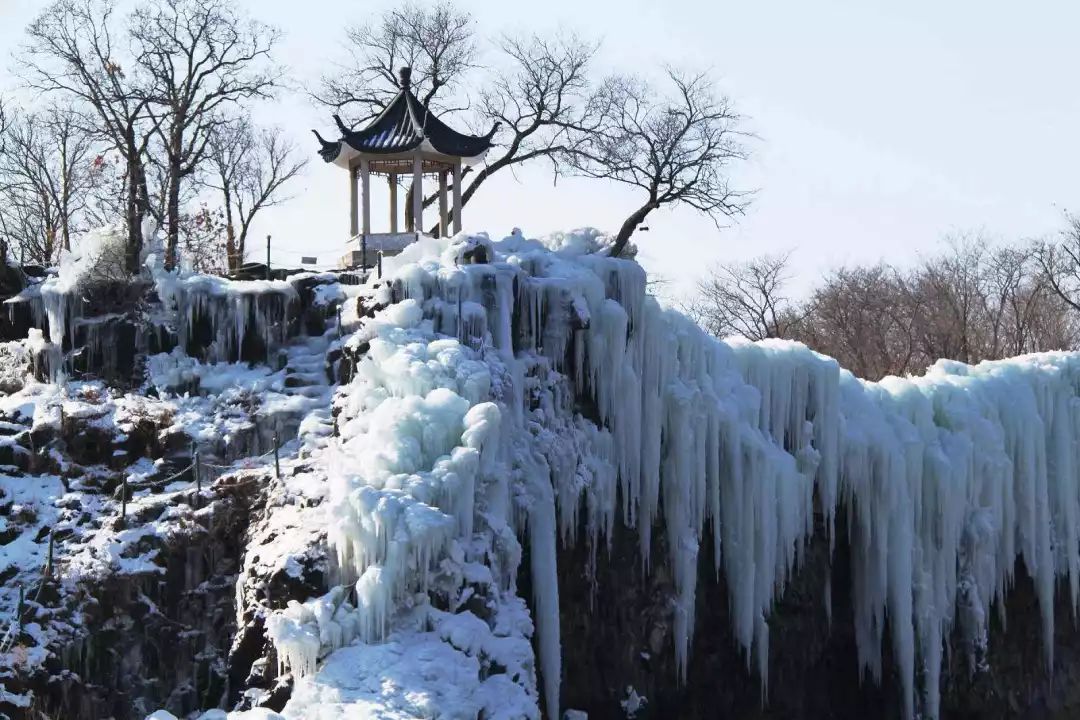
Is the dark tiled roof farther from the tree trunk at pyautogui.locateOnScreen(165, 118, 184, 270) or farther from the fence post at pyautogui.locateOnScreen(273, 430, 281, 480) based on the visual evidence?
the fence post at pyautogui.locateOnScreen(273, 430, 281, 480)

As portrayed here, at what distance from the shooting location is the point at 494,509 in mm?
13750

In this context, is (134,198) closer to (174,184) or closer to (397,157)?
(174,184)

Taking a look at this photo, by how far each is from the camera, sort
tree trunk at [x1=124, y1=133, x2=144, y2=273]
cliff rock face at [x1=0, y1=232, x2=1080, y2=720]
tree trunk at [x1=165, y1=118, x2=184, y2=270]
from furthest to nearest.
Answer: tree trunk at [x1=165, y1=118, x2=184, y2=270]
tree trunk at [x1=124, y1=133, x2=144, y2=273]
cliff rock face at [x1=0, y1=232, x2=1080, y2=720]

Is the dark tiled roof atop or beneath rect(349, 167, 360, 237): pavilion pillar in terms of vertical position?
atop

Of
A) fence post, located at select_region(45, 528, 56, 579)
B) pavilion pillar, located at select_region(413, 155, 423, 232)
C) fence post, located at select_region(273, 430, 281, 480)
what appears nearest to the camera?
fence post, located at select_region(45, 528, 56, 579)

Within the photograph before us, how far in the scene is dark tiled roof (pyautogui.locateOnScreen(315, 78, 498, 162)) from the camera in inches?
819

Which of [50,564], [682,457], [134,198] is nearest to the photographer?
[50,564]

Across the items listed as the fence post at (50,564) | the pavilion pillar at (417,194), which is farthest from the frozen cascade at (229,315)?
the fence post at (50,564)

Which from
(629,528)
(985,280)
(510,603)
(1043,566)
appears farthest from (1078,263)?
(510,603)

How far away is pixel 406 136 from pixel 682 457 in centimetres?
717

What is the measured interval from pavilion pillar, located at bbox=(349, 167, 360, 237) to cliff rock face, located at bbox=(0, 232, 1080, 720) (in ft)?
12.0

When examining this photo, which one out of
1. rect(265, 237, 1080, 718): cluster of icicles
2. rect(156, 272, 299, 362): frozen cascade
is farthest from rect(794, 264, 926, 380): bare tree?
rect(156, 272, 299, 362): frozen cascade

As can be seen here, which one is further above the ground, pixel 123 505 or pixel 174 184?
pixel 174 184

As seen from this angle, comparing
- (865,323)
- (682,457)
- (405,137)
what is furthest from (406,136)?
(865,323)
